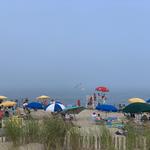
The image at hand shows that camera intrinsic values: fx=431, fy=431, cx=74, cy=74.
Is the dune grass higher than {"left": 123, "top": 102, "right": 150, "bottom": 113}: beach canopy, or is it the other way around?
{"left": 123, "top": 102, "right": 150, "bottom": 113}: beach canopy

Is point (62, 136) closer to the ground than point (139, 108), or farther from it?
closer to the ground

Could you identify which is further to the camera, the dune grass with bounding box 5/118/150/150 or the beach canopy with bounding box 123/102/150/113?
the beach canopy with bounding box 123/102/150/113

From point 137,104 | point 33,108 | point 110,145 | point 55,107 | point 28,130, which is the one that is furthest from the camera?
point 33,108

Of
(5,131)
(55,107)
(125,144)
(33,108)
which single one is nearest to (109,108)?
(55,107)

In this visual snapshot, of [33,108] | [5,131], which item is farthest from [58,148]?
[33,108]

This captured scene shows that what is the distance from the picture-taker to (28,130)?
43.6 feet

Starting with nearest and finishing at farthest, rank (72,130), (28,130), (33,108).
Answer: (72,130), (28,130), (33,108)

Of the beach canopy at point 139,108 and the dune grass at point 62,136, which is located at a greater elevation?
the beach canopy at point 139,108

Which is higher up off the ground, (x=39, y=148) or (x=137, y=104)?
(x=137, y=104)

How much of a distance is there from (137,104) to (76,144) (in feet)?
34.5

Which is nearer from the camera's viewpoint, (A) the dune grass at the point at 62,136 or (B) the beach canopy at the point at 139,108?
(A) the dune grass at the point at 62,136

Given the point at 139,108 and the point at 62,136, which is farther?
the point at 139,108

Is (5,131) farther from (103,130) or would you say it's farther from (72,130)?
(103,130)

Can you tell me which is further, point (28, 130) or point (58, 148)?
point (28, 130)
